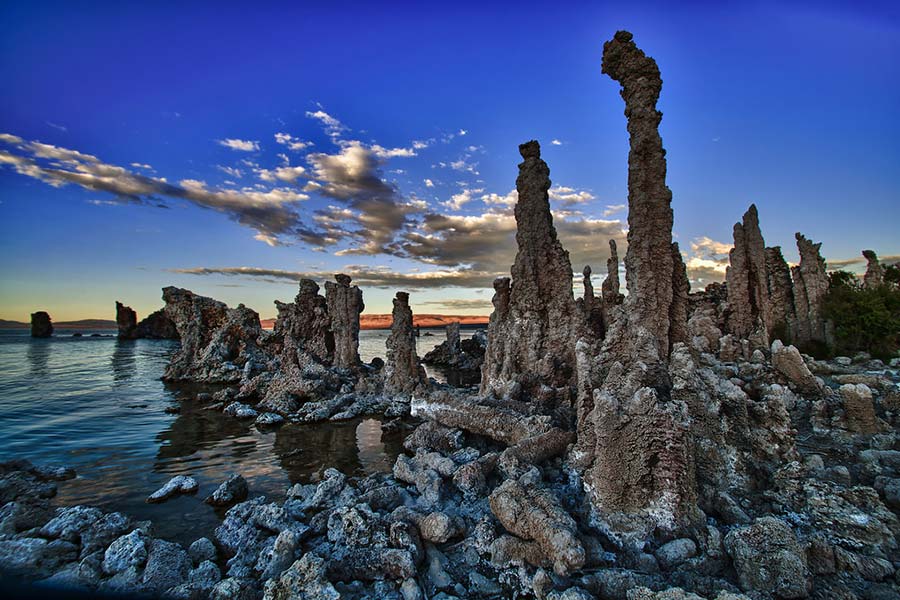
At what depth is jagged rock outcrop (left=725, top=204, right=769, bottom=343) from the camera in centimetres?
2595

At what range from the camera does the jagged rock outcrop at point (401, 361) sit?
2378cm

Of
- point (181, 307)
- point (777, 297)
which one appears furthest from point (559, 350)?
point (181, 307)

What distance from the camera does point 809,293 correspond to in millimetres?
32438

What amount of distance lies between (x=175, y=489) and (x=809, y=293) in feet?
139

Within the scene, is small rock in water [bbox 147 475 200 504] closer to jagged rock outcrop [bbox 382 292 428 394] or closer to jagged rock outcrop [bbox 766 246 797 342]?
jagged rock outcrop [bbox 382 292 428 394]

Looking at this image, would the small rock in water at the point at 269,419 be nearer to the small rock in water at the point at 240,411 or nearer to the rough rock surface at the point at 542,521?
the small rock in water at the point at 240,411

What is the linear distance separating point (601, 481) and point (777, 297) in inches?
1488

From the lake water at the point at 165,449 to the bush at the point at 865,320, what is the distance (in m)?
33.7

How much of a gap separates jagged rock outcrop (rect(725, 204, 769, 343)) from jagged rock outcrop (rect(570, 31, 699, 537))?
14548 millimetres

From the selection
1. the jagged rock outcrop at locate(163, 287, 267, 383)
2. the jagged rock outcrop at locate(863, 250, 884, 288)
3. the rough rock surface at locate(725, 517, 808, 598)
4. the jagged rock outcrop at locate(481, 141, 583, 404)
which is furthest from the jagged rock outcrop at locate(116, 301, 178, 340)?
the jagged rock outcrop at locate(863, 250, 884, 288)

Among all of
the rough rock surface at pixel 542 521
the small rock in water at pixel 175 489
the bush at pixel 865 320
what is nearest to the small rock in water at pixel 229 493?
the small rock in water at pixel 175 489

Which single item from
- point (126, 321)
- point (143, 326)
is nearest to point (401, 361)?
point (126, 321)

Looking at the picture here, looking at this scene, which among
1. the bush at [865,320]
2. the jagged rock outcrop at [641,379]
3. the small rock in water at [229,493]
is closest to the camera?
the jagged rock outcrop at [641,379]

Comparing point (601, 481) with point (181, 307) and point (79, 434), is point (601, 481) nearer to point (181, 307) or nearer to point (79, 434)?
point (79, 434)
